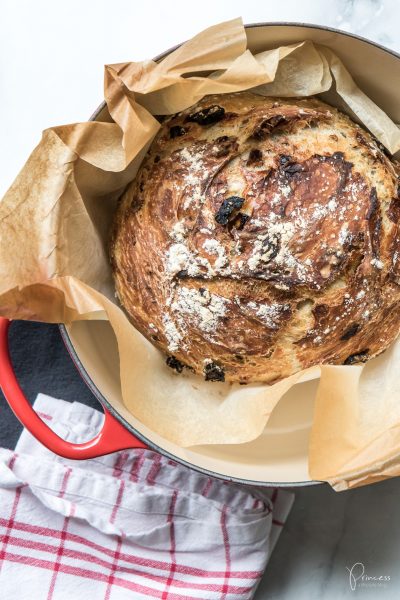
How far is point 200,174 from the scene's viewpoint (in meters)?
1.19

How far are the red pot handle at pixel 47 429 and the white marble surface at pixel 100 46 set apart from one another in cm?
41

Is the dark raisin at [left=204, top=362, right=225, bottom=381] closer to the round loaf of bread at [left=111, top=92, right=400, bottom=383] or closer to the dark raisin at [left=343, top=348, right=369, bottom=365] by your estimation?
the round loaf of bread at [left=111, top=92, right=400, bottom=383]

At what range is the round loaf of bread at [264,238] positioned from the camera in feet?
3.80

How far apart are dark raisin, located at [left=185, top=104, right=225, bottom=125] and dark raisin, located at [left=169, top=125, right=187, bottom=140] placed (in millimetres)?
24

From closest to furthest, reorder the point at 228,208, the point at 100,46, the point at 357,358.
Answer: the point at 228,208 < the point at 357,358 < the point at 100,46

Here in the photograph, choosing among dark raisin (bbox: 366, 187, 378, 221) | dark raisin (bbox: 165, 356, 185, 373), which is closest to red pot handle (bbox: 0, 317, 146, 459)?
dark raisin (bbox: 165, 356, 185, 373)

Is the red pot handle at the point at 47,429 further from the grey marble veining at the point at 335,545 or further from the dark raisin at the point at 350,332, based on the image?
the grey marble veining at the point at 335,545

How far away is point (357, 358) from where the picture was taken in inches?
49.5

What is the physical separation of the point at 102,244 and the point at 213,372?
0.30 meters

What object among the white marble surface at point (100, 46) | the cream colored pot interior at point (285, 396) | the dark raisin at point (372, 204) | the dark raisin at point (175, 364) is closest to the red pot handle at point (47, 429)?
the cream colored pot interior at point (285, 396)

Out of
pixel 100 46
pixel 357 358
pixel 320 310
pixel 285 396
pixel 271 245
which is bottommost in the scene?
pixel 285 396

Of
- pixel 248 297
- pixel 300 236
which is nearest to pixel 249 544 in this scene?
pixel 248 297

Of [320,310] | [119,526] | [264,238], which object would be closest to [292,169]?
[264,238]

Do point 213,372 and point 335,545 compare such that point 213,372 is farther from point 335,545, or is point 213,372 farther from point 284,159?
point 335,545
